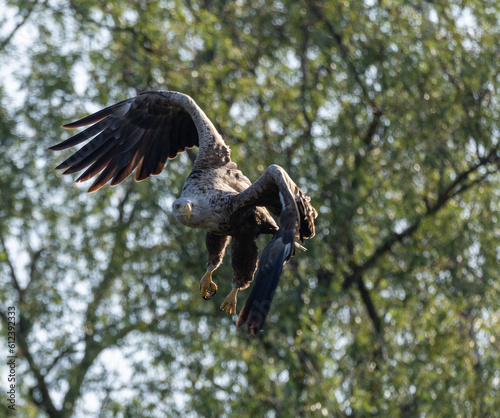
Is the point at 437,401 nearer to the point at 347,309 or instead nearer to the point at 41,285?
the point at 347,309

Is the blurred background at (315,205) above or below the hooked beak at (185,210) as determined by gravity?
below

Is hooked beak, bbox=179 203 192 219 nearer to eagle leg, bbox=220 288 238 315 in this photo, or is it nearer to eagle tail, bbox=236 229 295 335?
eagle tail, bbox=236 229 295 335

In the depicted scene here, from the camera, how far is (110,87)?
13.7 m

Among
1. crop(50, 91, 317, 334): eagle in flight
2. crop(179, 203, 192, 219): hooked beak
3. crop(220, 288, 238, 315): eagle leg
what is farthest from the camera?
crop(220, 288, 238, 315): eagle leg

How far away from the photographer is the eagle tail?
6.03 metres

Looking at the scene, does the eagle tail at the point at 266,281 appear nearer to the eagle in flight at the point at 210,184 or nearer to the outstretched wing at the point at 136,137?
the eagle in flight at the point at 210,184

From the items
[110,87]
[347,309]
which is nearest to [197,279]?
[347,309]

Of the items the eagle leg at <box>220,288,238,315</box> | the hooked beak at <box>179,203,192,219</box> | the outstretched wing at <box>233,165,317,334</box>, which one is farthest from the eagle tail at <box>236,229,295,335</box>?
the eagle leg at <box>220,288,238,315</box>

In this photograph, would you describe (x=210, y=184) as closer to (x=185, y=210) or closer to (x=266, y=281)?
(x=185, y=210)

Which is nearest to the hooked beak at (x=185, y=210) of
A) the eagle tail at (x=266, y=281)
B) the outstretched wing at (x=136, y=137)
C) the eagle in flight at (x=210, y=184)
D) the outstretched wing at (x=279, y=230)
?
the eagle in flight at (x=210, y=184)

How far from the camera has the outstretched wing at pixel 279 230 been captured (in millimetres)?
6105

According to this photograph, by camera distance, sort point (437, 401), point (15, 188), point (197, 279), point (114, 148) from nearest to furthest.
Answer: point (114, 148) → point (437, 401) → point (197, 279) → point (15, 188)

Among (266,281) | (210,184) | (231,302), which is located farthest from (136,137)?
(266,281)

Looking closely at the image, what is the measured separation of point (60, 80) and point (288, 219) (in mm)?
8174
